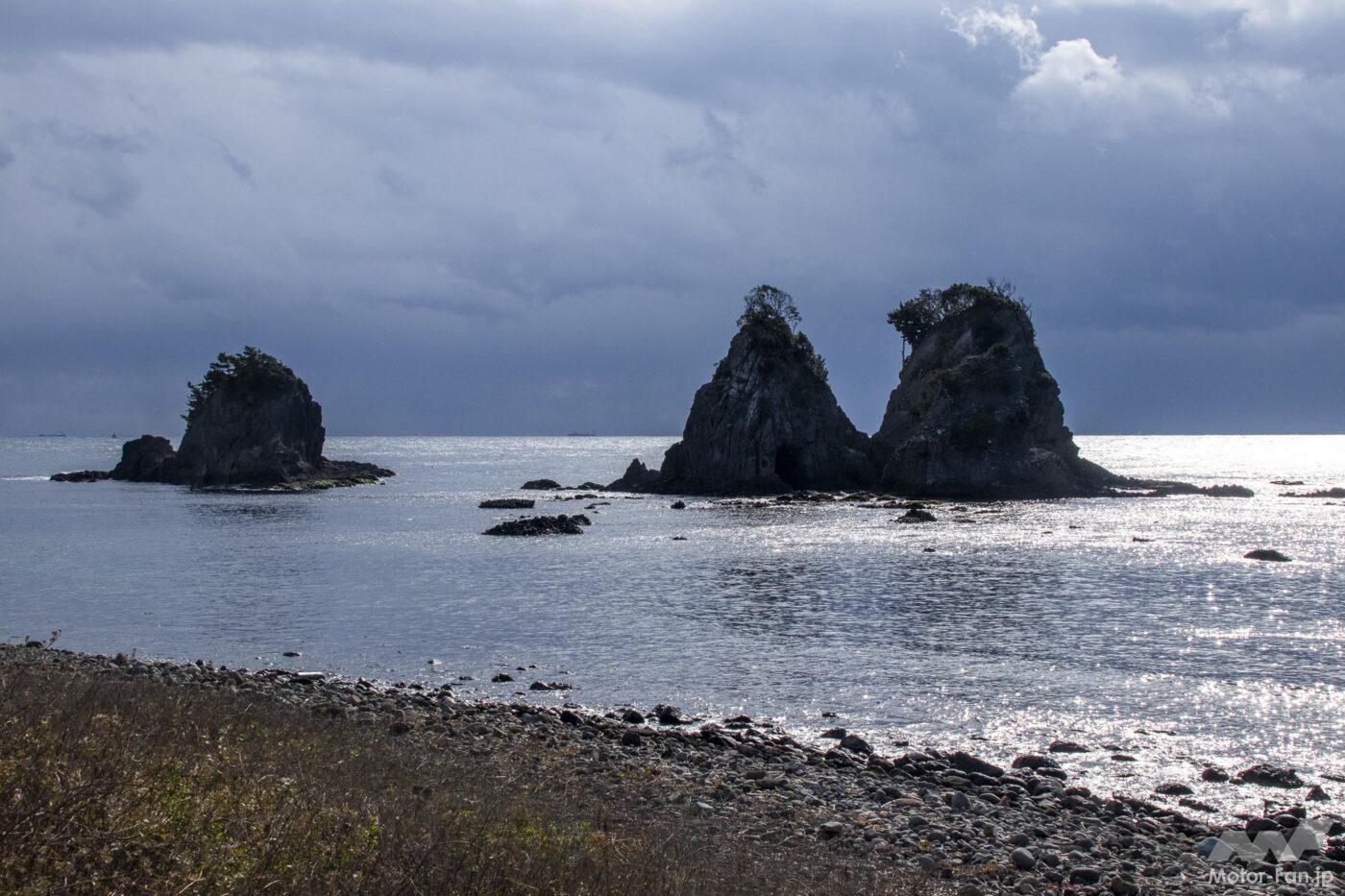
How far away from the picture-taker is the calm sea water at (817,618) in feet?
70.9

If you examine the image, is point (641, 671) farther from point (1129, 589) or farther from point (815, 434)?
point (815, 434)

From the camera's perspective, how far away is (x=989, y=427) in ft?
351

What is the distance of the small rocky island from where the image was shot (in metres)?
132

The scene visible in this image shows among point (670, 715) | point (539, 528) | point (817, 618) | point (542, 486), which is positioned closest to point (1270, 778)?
point (670, 715)

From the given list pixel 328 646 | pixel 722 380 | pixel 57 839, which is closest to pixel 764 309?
pixel 722 380

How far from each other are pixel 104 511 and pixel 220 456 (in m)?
47.0

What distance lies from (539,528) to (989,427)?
59.7 metres

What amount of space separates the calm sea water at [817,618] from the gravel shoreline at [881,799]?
1686mm

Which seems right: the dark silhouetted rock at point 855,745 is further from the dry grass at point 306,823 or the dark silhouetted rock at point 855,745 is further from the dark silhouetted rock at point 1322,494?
the dark silhouetted rock at point 1322,494

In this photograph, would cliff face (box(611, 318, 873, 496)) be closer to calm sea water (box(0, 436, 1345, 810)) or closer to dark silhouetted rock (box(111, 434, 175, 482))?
calm sea water (box(0, 436, 1345, 810))

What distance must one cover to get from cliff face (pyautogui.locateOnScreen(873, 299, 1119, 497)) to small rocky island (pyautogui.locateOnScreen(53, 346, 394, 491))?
81422 millimetres

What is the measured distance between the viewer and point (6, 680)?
1681 centimetres

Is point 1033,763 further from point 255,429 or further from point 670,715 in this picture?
point 255,429

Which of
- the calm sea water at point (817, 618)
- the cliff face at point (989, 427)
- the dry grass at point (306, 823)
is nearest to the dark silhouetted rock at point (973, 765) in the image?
the calm sea water at point (817, 618)
